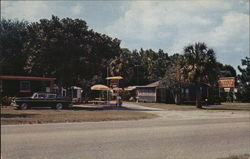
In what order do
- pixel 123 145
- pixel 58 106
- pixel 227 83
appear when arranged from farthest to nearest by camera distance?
pixel 227 83, pixel 58 106, pixel 123 145

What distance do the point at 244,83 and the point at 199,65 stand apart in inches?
868

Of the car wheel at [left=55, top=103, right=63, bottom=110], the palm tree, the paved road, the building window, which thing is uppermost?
the palm tree

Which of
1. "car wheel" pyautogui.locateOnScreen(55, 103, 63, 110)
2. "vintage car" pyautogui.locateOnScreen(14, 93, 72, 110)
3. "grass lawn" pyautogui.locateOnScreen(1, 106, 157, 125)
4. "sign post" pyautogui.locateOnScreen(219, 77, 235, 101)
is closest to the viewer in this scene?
"grass lawn" pyautogui.locateOnScreen(1, 106, 157, 125)

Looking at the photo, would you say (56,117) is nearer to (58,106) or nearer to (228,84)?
(58,106)

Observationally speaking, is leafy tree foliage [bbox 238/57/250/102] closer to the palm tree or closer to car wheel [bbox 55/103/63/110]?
the palm tree

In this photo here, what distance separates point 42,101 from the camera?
2480 cm

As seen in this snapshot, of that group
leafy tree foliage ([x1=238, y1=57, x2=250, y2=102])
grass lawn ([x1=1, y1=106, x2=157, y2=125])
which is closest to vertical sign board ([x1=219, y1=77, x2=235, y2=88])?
leafy tree foliage ([x1=238, y1=57, x2=250, y2=102])

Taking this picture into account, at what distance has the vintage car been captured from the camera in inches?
943

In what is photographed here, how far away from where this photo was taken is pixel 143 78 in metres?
63.6

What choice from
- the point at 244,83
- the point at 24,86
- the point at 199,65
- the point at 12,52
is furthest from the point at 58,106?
the point at 244,83

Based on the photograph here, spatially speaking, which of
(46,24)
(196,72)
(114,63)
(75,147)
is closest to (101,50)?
(46,24)

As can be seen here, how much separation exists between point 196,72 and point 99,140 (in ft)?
73.7

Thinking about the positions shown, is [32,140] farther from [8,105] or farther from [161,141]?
[8,105]

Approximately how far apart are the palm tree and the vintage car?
43.9 feet
